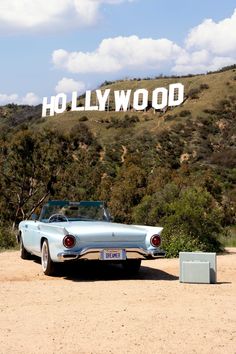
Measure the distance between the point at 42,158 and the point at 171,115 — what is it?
51.0 meters

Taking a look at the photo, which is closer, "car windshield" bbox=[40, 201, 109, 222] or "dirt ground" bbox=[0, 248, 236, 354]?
"dirt ground" bbox=[0, 248, 236, 354]

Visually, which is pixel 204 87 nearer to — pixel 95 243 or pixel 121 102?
pixel 121 102

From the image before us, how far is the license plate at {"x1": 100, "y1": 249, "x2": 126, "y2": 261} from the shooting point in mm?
9594

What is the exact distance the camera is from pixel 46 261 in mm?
10297

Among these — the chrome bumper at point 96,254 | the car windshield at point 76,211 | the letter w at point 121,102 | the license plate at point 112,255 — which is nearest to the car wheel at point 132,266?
the chrome bumper at point 96,254

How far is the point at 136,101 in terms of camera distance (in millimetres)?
79688

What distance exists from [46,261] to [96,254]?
1136 mm

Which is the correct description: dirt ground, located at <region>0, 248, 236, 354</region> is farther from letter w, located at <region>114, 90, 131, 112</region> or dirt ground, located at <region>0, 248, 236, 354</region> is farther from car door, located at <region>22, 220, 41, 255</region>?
letter w, located at <region>114, 90, 131, 112</region>

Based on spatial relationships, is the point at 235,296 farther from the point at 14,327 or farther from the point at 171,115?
the point at 171,115

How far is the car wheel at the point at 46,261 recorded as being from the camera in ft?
33.1

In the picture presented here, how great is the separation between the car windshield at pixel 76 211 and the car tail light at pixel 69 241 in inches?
72.5

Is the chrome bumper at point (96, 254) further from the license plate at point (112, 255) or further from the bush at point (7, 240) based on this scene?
the bush at point (7, 240)

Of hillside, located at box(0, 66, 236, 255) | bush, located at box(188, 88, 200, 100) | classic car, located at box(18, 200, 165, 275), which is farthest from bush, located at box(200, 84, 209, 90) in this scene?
classic car, located at box(18, 200, 165, 275)

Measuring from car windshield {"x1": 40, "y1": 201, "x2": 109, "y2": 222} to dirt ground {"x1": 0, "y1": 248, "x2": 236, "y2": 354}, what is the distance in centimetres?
117
